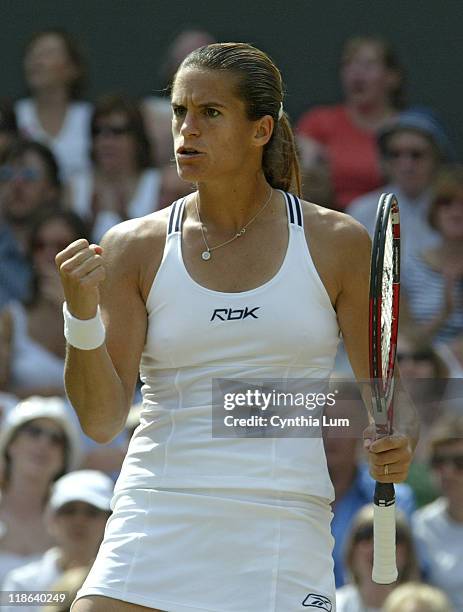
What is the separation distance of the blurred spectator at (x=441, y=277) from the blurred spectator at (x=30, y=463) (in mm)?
1766

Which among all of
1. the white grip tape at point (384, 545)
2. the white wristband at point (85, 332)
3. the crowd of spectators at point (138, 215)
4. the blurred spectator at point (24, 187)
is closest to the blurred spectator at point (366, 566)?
the crowd of spectators at point (138, 215)

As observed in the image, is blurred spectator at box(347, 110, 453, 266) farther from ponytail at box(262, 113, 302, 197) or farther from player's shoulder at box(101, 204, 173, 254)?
player's shoulder at box(101, 204, 173, 254)

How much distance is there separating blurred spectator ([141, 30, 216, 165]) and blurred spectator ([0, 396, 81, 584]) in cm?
216

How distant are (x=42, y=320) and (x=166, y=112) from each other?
157 centimetres

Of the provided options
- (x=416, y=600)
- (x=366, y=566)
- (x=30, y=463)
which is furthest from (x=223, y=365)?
(x=30, y=463)

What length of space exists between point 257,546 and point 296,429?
26 centimetres

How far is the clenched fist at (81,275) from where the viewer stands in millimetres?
2725

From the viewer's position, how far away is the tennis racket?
9.11 ft

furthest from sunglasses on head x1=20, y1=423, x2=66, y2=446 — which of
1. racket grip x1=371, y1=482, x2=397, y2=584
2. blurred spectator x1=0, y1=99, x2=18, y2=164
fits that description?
racket grip x1=371, y1=482, x2=397, y2=584

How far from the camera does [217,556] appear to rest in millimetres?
2703

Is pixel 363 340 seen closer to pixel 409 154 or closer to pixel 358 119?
pixel 409 154

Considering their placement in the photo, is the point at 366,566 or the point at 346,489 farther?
the point at 346,489

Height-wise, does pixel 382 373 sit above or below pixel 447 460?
above

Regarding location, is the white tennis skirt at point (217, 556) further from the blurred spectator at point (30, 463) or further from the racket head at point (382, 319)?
the blurred spectator at point (30, 463)
